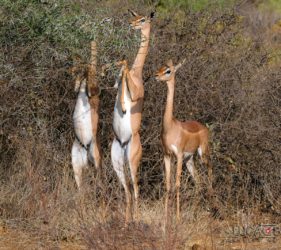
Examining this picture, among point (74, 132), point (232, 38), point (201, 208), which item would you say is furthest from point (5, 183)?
point (232, 38)

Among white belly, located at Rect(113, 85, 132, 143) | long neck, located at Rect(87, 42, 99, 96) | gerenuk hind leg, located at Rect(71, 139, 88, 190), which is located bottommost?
gerenuk hind leg, located at Rect(71, 139, 88, 190)

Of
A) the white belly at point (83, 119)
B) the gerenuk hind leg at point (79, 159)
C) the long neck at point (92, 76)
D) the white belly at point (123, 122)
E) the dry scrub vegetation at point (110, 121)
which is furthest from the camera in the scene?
the white belly at point (83, 119)

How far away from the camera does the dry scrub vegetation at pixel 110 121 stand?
7.70 meters

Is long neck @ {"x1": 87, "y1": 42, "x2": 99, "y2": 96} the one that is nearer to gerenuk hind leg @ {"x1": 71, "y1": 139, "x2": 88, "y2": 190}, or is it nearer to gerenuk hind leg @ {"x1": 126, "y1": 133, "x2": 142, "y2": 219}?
gerenuk hind leg @ {"x1": 71, "y1": 139, "x2": 88, "y2": 190}

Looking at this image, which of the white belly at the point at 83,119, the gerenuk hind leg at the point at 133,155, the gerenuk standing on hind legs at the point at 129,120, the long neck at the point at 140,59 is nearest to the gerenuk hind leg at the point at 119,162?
the gerenuk standing on hind legs at the point at 129,120

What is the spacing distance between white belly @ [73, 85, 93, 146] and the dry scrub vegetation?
Result: 409 mm

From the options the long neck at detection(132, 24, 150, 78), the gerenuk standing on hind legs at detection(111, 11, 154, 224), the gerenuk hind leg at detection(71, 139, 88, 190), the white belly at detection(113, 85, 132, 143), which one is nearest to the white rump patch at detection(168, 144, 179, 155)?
the gerenuk standing on hind legs at detection(111, 11, 154, 224)

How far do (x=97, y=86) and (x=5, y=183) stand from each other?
5.39 feet

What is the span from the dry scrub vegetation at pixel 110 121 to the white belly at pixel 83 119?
409 millimetres

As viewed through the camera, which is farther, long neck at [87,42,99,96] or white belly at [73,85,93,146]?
white belly at [73,85,93,146]

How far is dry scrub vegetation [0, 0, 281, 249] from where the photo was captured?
7695 millimetres

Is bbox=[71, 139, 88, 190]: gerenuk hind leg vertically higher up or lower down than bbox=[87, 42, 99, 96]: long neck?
lower down

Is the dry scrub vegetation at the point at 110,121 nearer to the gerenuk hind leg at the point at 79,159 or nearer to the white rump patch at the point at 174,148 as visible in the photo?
the gerenuk hind leg at the point at 79,159

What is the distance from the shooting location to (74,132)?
9.51 meters
